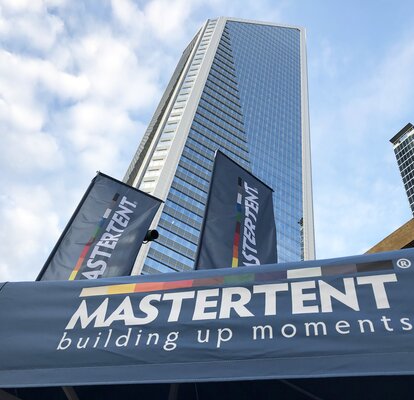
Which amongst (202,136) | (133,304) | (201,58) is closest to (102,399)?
(133,304)

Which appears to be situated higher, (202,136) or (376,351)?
(202,136)

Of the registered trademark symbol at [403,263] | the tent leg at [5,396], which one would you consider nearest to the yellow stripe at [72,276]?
the tent leg at [5,396]

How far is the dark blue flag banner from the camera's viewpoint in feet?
6.46

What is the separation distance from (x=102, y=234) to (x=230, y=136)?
95.7 meters

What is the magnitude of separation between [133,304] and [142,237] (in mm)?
4300

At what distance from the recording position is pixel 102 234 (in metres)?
6.49

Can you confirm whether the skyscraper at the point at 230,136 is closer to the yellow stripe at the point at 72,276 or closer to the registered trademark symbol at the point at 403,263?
the yellow stripe at the point at 72,276

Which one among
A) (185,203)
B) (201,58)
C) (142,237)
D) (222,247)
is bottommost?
(222,247)

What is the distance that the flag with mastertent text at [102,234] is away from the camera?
591 centimetres

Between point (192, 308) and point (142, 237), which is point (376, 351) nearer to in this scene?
point (192, 308)

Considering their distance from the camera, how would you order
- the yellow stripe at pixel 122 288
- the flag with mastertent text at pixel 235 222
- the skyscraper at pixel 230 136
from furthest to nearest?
the skyscraper at pixel 230 136 < the flag with mastertent text at pixel 235 222 < the yellow stripe at pixel 122 288

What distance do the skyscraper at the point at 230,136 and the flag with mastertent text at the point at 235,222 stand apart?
61.2 metres

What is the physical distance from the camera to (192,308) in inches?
95.7

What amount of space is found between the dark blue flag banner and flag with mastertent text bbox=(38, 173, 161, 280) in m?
3.15
